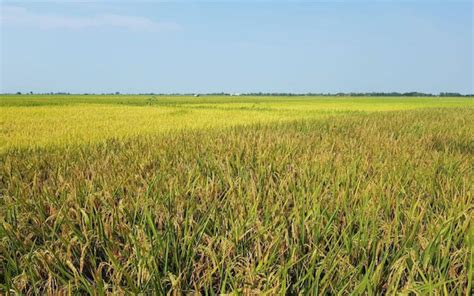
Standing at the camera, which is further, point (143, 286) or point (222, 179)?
point (222, 179)

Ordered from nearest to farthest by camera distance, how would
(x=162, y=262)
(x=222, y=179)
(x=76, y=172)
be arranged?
(x=162, y=262) → (x=222, y=179) → (x=76, y=172)

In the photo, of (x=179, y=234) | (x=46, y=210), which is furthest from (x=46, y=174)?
(x=179, y=234)

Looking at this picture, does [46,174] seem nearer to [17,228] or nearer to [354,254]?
[17,228]

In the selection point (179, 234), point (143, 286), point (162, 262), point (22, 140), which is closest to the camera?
point (143, 286)

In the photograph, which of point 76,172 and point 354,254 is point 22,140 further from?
point 354,254

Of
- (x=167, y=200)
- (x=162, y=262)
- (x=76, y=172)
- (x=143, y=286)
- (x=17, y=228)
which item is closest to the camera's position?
(x=143, y=286)

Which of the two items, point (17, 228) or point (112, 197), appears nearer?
point (17, 228)

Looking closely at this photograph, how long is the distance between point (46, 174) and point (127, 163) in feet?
2.48

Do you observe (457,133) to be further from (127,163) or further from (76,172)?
(76,172)

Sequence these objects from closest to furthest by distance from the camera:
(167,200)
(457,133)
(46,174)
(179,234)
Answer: (179,234) → (167,200) → (46,174) → (457,133)

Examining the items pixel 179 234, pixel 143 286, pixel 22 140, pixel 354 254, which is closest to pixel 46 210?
pixel 179 234

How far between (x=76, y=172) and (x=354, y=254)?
2.28m

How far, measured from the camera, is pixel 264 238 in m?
1.61

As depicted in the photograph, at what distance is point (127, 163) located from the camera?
3520 millimetres
